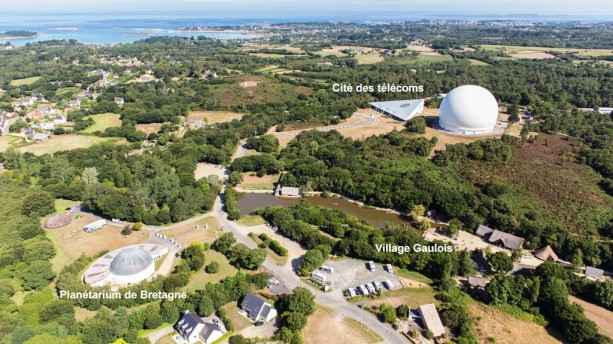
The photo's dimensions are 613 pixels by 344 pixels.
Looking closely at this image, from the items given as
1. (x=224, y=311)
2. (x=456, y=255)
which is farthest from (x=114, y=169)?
(x=456, y=255)

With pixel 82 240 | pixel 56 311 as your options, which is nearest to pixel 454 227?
pixel 56 311

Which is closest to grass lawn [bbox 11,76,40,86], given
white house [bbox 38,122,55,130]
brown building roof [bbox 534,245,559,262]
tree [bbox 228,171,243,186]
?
white house [bbox 38,122,55,130]

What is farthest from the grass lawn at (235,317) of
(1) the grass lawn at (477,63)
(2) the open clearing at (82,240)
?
(1) the grass lawn at (477,63)

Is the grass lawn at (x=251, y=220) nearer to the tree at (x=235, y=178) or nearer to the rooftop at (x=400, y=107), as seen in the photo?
the tree at (x=235, y=178)

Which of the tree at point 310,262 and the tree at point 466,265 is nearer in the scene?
the tree at point 466,265

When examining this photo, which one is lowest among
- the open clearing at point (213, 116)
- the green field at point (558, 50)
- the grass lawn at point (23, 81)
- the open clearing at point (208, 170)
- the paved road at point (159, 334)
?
the paved road at point (159, 334)

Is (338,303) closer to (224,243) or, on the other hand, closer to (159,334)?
(224,243)
